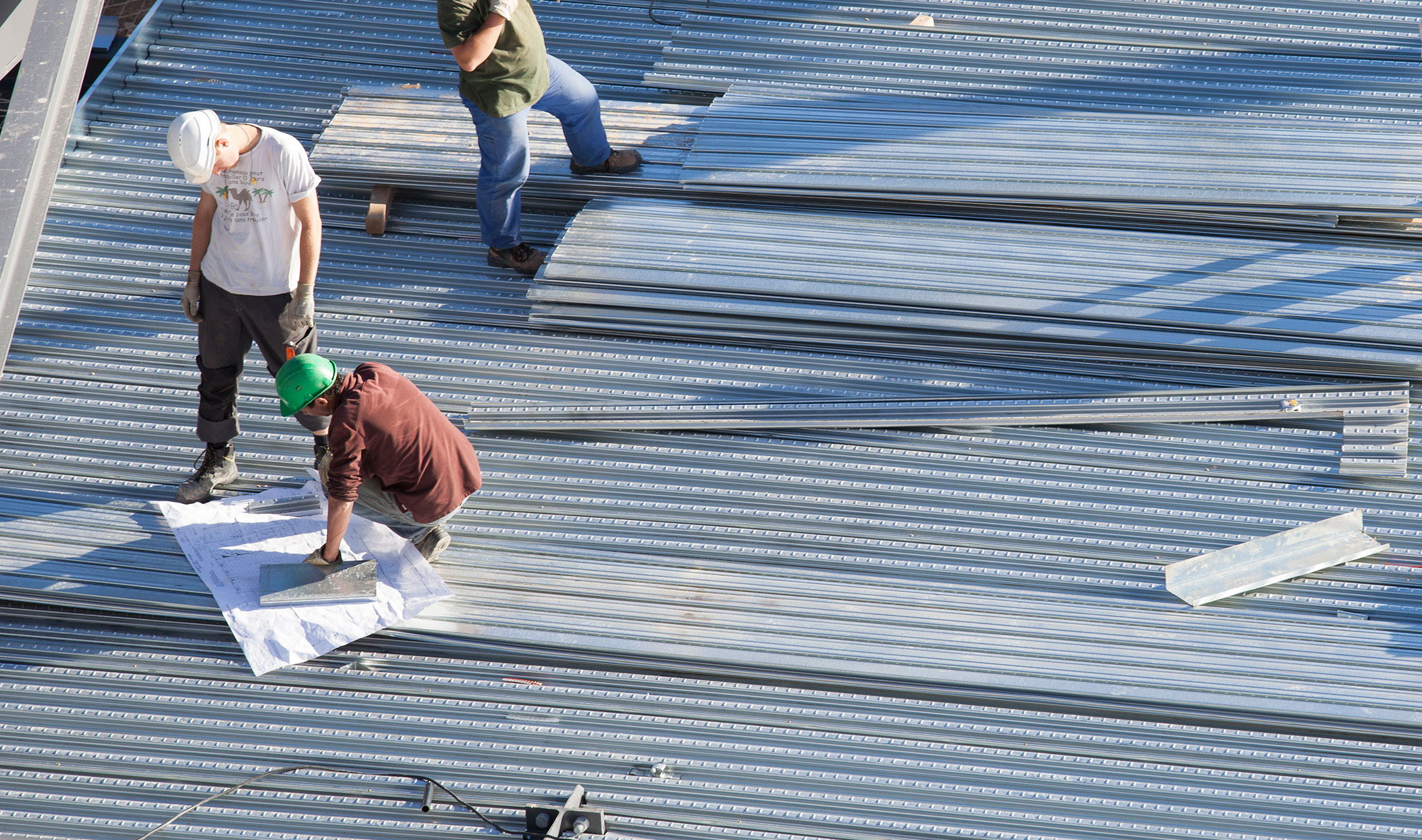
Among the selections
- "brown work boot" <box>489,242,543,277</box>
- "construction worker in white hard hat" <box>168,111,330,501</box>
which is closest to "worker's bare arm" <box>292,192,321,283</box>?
"construction worker in white hard hat" <box>168,111,330,501</box>

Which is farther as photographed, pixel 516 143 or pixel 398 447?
pixel 516 143

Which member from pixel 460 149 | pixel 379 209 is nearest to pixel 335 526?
pixel 379 209

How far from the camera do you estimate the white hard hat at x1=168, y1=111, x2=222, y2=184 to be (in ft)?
14.5

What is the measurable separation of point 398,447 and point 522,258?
1.74 metres

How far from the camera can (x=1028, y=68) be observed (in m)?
6.56

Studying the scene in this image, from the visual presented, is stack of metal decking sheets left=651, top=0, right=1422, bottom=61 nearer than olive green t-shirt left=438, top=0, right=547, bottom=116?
No

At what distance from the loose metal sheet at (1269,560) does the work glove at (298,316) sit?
12.9 ft

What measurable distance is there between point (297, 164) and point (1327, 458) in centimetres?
474

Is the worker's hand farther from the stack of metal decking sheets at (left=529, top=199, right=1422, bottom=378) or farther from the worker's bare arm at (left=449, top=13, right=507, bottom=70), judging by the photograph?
the worker's bare arm at (left=449, top=13, right=507, bottom=70)

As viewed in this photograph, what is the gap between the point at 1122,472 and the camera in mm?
5234

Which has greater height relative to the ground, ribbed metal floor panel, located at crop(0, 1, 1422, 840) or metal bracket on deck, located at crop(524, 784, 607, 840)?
ribbed metal floor panel, located at crop(0, 1, 1422, 840)

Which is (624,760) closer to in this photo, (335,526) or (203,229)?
(335,526)

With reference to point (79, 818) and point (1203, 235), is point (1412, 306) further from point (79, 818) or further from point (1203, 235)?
point (79, 818)

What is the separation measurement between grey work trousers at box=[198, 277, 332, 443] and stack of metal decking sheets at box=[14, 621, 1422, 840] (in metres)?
1.09
